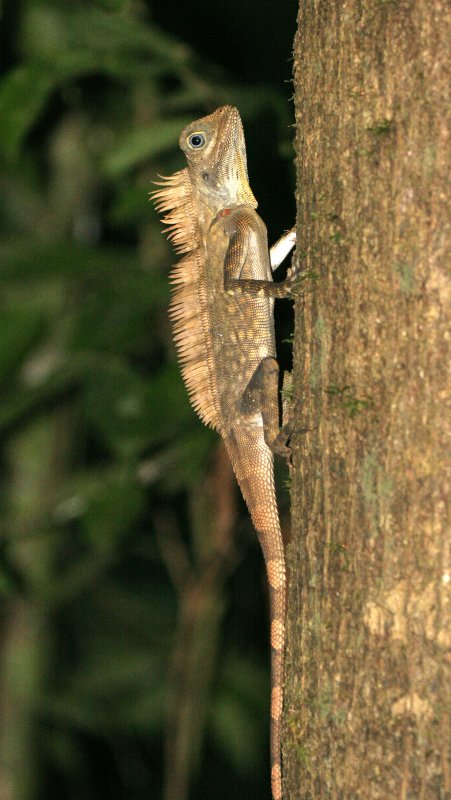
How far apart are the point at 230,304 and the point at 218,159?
2.27 ft

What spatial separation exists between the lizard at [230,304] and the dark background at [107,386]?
0.25 metres

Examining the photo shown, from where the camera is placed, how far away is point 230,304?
354 centimetres

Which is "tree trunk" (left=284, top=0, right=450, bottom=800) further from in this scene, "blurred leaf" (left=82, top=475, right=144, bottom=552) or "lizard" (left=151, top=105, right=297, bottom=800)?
"blurred leaf" (left=82, top=475, right=144, bottom=552)

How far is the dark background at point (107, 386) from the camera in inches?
153

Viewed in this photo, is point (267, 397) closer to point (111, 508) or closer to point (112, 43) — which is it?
point (111, 508)

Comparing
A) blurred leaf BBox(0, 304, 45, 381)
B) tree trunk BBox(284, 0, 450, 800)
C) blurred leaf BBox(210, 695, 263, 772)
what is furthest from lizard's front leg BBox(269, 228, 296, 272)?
blurred leaf BBox(210, 695, 263, 772)

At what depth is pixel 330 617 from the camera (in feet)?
6.40

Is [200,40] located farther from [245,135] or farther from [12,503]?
[12,503]

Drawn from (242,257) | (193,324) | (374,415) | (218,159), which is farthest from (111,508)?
(374,415)

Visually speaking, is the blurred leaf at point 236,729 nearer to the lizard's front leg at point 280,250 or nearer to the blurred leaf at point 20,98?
the lizard's front leg at point 280,250

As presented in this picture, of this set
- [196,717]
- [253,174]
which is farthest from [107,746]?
[253,174]

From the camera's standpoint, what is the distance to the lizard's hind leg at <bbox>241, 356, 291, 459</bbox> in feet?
10.8

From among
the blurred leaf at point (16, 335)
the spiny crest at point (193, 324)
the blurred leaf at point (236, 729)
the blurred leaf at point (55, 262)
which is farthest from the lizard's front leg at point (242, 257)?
the blurred leaf at point (236, 729)

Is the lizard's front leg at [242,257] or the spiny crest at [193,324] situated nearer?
the lizard's front leg at [242,257]
